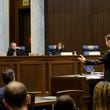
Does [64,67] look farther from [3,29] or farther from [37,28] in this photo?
[3,29]

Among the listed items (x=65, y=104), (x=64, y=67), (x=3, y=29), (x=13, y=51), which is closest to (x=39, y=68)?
(x=64, y=67)

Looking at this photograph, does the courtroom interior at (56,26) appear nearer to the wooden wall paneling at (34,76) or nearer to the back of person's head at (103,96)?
the wooden wall paneling at (34,76)

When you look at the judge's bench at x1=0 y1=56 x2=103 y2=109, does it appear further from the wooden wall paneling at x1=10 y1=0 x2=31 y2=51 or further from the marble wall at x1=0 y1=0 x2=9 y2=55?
the wooden wall paneling at x1=10 y1=0 x2=31 y2=51

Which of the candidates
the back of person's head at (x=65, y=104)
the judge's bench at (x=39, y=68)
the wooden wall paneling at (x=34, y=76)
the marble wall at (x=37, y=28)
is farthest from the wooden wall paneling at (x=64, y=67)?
the back of person's head at (x=65, y=104)

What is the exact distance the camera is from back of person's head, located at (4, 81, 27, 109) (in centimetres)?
280

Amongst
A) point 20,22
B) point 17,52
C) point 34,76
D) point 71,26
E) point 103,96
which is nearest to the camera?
point 103,96

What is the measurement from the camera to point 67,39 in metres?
15.9

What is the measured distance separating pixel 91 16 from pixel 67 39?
1293mm

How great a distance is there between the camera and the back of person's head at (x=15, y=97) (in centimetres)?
280

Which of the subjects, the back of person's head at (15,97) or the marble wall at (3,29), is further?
the marble wall at (3,29)

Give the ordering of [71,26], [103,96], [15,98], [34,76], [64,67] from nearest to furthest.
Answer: [15,98] < [103,96] < [34,76] < [64,67] < [71,26]

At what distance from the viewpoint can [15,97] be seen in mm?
2818

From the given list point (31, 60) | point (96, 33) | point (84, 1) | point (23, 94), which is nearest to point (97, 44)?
point (96, 33)

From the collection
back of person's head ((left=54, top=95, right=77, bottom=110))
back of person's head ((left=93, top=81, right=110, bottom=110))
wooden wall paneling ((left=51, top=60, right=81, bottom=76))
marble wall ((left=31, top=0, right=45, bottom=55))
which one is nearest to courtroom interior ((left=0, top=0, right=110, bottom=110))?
marble wall ((left=31, top=0, right=45, bottom=55))
